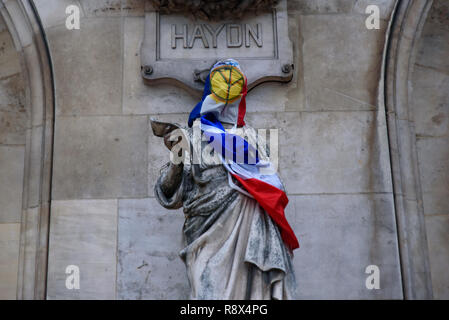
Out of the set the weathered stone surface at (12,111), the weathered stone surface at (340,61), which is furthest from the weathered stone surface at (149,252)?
the weathered stone surface at (340,61)

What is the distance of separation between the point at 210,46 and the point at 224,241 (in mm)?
1941

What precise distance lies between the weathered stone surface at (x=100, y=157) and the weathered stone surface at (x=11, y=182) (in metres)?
0.57

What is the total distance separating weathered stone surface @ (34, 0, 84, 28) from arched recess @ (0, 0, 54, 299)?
0.06m

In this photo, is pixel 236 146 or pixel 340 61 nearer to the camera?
pixel 236 146

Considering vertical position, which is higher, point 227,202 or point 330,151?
point 330,151

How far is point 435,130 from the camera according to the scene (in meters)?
6.88

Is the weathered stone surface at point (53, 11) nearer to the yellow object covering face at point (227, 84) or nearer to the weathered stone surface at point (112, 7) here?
the weathered stone surface at point (112, 7)

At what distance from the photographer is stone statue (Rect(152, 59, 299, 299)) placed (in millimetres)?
5180

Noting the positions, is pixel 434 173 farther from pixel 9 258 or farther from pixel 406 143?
pixel 9 258

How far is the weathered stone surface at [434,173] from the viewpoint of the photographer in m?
6.69

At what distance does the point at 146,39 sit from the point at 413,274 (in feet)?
9.04

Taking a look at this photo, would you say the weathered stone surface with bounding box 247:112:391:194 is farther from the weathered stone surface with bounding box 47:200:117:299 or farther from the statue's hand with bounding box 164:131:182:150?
the weathered stone surface with bounding box 47:200:117:299

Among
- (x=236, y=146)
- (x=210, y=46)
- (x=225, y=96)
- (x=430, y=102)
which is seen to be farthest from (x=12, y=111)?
(x=430, y=102)
